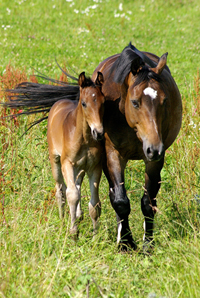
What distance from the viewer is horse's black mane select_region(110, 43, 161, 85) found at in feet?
11.6

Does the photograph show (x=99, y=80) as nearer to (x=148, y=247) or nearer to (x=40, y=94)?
(x=148, y=247)

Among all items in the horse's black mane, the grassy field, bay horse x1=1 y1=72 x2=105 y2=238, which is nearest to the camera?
the grassy field

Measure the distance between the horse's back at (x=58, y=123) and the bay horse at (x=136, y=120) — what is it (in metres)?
0.55

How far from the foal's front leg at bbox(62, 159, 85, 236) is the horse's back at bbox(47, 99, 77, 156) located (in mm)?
385

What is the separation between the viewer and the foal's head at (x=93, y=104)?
12.0 feet

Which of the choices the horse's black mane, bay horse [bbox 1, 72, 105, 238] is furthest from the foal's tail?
the horse's black mane

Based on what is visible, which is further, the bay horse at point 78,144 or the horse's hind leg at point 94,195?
the horse's hind leg at point 94,195

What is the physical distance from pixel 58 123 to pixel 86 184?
4.03 feet

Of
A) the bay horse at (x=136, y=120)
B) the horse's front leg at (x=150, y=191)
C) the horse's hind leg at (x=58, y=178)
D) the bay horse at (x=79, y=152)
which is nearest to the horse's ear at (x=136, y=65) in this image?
the bay horse at (x=136, y=120)

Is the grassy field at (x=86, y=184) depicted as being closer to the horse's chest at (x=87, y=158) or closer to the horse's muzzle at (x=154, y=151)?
the horse's chest at (x=87, y=158)

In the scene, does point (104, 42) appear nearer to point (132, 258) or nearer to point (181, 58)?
point (181, 58)

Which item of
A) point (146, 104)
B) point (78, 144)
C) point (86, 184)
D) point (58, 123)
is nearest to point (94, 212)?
point (78, 144)

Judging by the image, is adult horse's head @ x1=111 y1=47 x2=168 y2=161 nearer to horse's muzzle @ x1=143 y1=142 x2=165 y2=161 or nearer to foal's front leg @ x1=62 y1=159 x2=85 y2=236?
horse's muzzle @ x1=143 y1=142 x2=165 y2=161

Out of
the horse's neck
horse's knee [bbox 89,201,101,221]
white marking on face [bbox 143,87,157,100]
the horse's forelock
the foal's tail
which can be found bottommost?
horse's knee [bbox 89,201,101,221]
